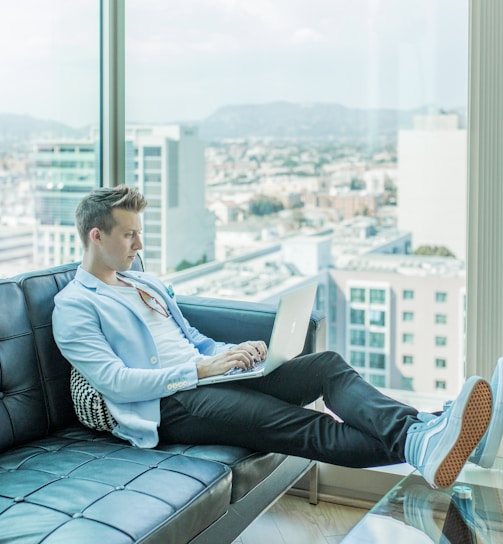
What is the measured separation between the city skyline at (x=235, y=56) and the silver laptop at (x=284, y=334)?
95cm

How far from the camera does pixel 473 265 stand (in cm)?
292

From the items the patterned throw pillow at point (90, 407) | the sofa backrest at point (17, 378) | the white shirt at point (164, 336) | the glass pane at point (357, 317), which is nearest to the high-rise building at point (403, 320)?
the glass pane at point (357, 317)

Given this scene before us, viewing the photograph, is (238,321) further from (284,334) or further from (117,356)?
(117,356)

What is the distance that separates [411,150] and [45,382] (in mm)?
1598

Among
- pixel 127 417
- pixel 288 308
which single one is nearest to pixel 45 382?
pixel 127 417

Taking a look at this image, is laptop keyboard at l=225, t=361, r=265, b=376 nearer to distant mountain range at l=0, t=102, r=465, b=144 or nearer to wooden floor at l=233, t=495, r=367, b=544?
wooden floor at l=233, t=495, r=367, b=544

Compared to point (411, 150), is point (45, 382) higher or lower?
lower

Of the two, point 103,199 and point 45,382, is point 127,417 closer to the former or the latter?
point 45,382

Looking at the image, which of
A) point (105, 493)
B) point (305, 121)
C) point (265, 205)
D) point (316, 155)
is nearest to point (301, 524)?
point (105, 493)

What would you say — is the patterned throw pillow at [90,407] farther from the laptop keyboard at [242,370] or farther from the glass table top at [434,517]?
the glass table top at [434,517]

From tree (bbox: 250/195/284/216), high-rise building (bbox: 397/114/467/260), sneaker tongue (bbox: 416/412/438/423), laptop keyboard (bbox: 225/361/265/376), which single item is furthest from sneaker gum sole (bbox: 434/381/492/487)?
tree (bbox: 250/195/284/216)

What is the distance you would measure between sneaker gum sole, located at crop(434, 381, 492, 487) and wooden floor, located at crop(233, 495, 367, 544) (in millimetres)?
867

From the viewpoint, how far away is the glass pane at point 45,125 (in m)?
2.99

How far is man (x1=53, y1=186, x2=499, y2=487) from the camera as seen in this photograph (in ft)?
7.77
